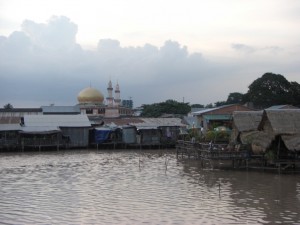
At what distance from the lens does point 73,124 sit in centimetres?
3944

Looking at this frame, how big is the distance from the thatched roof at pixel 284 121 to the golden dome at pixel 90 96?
5245 cm

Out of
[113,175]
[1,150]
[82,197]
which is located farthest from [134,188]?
[1,150]

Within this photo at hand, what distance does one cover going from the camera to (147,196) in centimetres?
1466

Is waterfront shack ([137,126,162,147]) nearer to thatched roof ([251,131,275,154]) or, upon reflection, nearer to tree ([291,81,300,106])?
thatched roof ([251,131,275,154])

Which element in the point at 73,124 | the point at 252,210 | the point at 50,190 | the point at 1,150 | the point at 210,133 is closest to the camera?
the point at 252,210

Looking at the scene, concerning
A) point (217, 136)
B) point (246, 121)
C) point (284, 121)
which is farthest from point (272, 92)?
point (284, 121)

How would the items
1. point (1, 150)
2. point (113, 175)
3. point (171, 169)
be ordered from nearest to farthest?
point (113, 175), point (171, 169), point (1, 150)

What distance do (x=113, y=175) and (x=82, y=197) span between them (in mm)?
5854

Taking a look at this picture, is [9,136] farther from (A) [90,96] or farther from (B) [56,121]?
(A) [90,96]

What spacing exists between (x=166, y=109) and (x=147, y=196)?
57561mm

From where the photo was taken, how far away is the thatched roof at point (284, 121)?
19.5m

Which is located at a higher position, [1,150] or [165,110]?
[165,110]

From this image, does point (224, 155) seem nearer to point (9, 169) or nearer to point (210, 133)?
point (210, 133)

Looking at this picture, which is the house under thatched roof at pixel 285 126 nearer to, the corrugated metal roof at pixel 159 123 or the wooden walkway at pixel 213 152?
A: the wooden walkway at pixel 213 152
